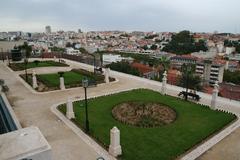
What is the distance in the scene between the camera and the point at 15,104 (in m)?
15.0

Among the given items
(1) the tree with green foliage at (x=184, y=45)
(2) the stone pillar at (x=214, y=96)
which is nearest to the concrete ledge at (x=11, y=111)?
(2) the stone pillar at (x=214, y=96)

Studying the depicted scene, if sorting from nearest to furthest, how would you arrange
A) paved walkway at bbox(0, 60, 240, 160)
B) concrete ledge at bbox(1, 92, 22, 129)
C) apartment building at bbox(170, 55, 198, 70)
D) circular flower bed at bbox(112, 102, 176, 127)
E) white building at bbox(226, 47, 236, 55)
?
paved walkway at bbox(0, 60, 240, 160) → concrete ledge at bbox(1, 92, 22, 129) → circular flower bed at bbox(112, 102, 176, 127) → apartment building at bbox(170, 55, 198, 70) → white building at bbox(226, 47, 236, 55)

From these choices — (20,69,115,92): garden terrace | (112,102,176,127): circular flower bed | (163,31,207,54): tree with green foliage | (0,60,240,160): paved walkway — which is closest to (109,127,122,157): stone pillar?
(0,60,240,160): paved walkway

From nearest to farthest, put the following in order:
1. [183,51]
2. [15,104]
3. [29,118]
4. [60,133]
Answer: [60,133] → [29,118] → [15,104] → [183,51]

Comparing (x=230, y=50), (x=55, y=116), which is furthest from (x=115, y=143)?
(x=230, y=50)

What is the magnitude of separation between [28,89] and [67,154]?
37.6ft

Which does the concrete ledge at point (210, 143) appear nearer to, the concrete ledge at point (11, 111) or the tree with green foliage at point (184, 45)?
the concrete ledge at point (11, 111)

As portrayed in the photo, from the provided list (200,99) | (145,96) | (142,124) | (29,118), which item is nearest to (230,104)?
(200,99)

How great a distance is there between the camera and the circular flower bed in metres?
12.2

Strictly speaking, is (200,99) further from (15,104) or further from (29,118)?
(15,104)

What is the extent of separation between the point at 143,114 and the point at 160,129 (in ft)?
7.02

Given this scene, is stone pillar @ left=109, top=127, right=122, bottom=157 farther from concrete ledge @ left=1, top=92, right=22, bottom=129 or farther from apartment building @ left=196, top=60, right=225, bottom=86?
apartment building @ left=196, top=60, right=225, bottom=86

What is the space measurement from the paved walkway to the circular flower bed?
3147mm

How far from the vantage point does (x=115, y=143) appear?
8.95 m
